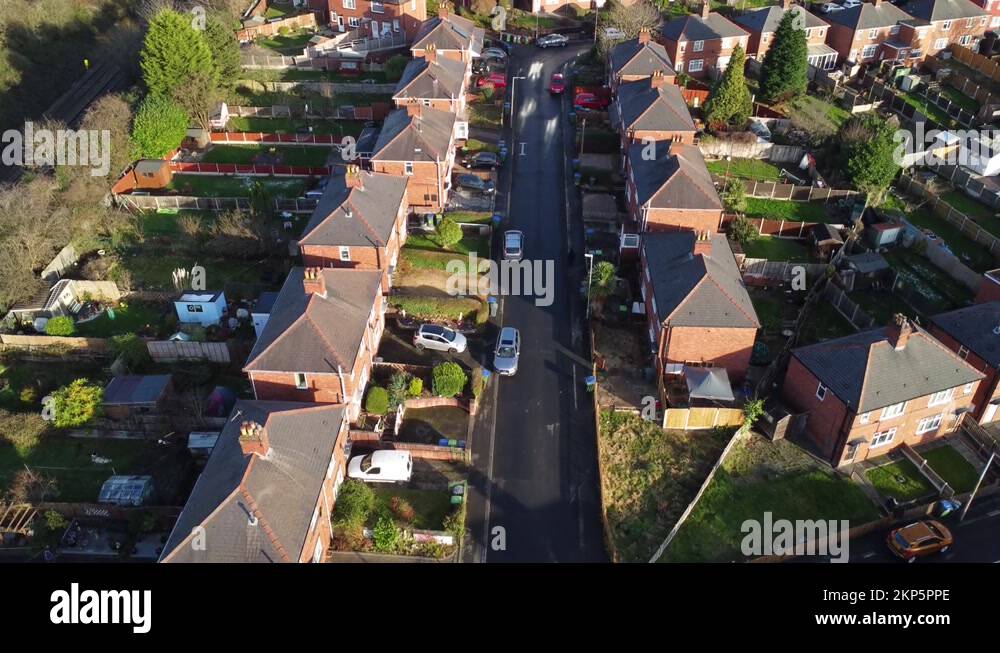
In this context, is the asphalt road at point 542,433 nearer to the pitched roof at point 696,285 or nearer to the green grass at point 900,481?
the pitched roof at point 696,285

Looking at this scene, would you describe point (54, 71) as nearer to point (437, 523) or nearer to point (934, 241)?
point (437, 523)

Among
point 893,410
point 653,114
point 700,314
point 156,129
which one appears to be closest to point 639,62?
point 653,114

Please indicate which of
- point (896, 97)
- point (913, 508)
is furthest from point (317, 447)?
point (896, 97)

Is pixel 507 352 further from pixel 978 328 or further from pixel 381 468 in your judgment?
pixel 978 328

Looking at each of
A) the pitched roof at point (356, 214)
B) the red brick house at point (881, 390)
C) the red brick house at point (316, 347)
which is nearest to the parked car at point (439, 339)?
the red brick house at point (316, 347)

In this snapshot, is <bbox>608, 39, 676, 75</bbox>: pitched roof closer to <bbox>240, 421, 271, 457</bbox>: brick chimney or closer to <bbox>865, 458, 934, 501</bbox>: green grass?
<bbox>865, 458, 934, 501</bbox>: green grass

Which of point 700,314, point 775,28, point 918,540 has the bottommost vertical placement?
point 918,540

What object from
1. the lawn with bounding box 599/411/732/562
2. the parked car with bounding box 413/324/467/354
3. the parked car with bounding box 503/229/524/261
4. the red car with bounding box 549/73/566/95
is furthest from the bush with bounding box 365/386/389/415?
the red car with bounding box 549/73/566/95

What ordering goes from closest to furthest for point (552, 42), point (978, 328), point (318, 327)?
point (318, 327)
point (978, 328)
point (552, 42)
